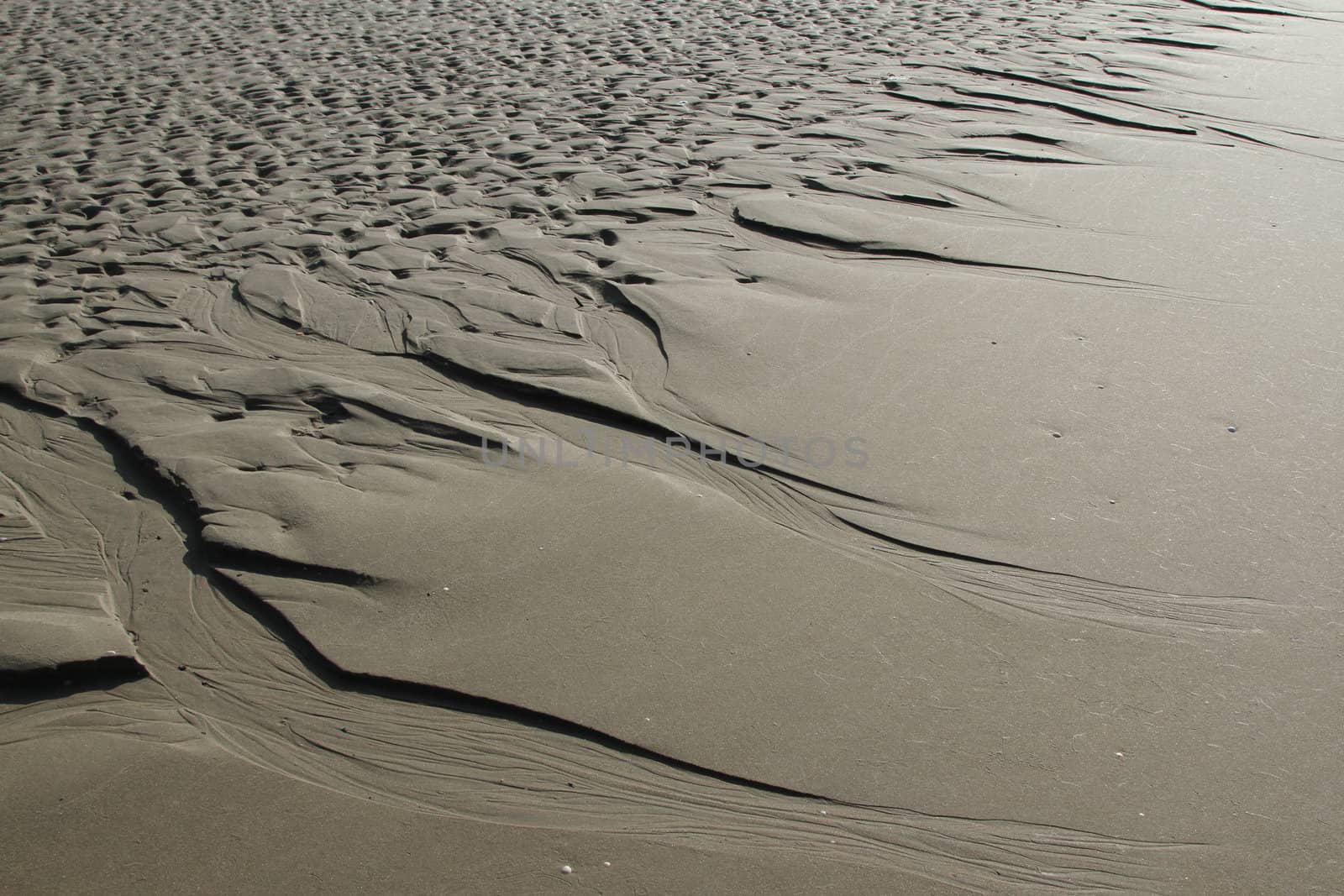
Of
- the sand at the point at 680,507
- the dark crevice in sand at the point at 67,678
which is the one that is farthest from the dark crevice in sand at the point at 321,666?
the dark crevice in sand at the point at 67,678

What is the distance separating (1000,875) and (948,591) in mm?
749

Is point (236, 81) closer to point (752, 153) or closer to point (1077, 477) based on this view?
point (752, 153)

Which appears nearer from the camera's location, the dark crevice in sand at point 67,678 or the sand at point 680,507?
the sand at point 680,507

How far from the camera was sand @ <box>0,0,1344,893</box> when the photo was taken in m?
1.89

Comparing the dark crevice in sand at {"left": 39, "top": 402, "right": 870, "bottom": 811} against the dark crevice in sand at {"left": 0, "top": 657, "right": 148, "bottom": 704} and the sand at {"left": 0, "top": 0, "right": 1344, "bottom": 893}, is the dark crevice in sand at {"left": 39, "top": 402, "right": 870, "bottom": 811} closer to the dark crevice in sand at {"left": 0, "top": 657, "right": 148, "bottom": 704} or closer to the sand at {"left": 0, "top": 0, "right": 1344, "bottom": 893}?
the sand at {"left": 0, "top": 0, "right": 1344, "bottom": 893}

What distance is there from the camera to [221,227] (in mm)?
4375

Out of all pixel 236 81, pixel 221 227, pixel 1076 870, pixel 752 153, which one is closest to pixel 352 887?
pixel 1076 870

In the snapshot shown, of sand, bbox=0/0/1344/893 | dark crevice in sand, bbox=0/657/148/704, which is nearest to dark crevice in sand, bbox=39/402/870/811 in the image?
sand, bbox=0/0/1344/893

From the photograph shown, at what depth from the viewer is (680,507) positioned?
8.88ft

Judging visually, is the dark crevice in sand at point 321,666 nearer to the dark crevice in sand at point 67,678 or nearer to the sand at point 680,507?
the sand at point 680,507

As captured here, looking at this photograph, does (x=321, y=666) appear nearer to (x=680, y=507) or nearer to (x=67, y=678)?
(x=67, y=678)

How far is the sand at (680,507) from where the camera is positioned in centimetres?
189

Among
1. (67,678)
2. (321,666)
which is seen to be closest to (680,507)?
(321,666)

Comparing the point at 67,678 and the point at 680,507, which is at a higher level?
the point at 680,507
